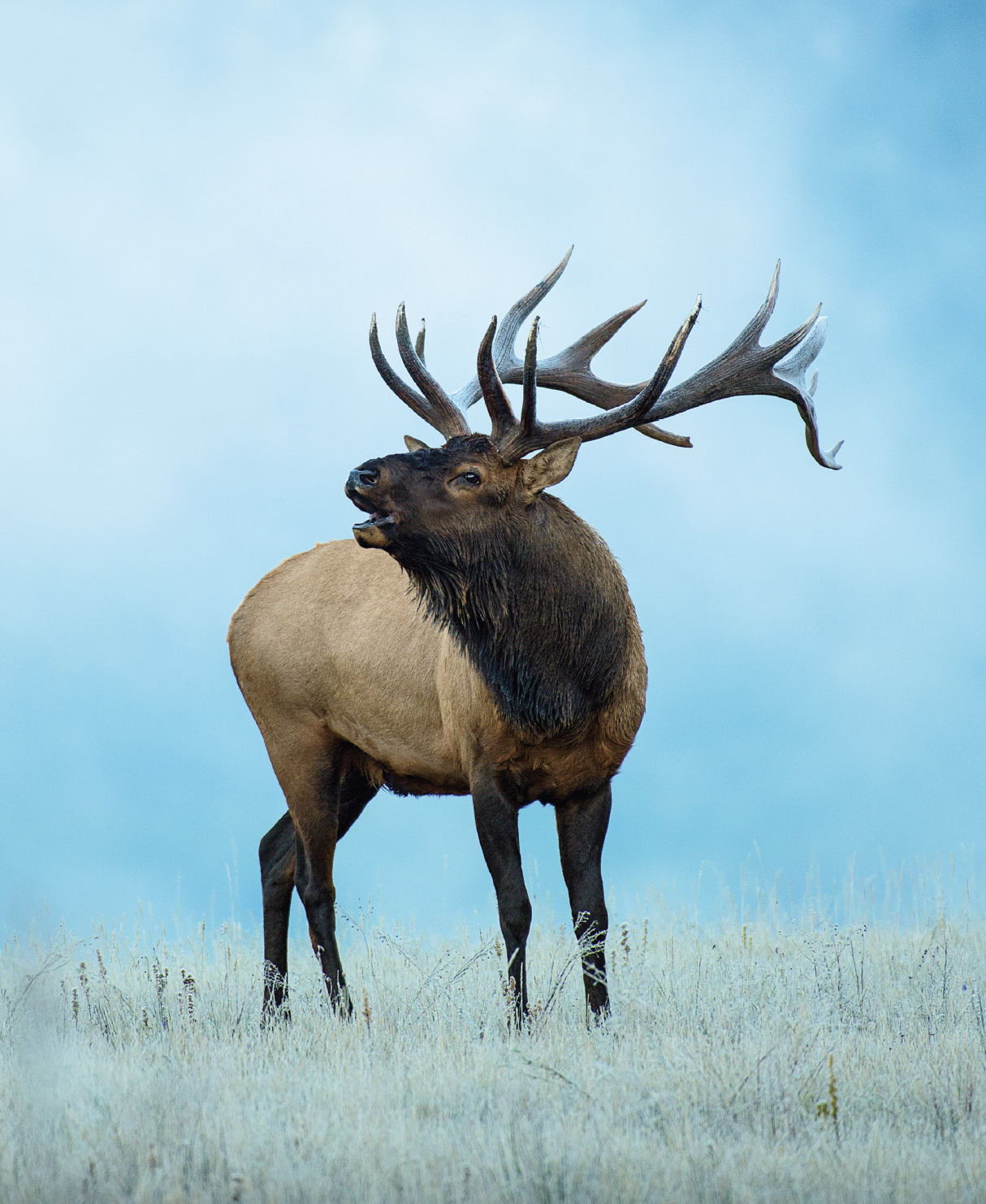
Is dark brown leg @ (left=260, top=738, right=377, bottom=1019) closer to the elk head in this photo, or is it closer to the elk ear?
the elk head

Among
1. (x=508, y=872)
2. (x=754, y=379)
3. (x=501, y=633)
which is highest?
(x=754, y=379)

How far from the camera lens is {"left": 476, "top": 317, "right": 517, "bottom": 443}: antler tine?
580 centimetres

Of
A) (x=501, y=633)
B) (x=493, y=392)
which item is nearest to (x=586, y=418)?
(x=493, y=392)

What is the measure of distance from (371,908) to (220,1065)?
9.22 feet

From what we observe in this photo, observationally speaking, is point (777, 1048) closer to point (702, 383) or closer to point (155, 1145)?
point (155, 1145)

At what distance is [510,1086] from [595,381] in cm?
371

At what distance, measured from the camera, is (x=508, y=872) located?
5852 mm

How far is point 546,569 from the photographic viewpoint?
234 inches

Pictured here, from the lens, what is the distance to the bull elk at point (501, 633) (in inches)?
227

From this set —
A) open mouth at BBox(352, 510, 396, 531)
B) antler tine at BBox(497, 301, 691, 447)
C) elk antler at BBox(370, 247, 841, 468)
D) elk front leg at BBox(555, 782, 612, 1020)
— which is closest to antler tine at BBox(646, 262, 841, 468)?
elk antler at BBox(370, 247, 841, 468)

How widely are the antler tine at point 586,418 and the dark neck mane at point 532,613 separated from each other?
291 millimetres

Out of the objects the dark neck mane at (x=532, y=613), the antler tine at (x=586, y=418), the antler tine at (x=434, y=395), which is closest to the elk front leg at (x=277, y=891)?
the dark neck mane at (x=532, y=613)

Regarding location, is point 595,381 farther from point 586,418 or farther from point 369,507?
point 369,507

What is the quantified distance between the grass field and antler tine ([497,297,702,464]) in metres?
2.35
